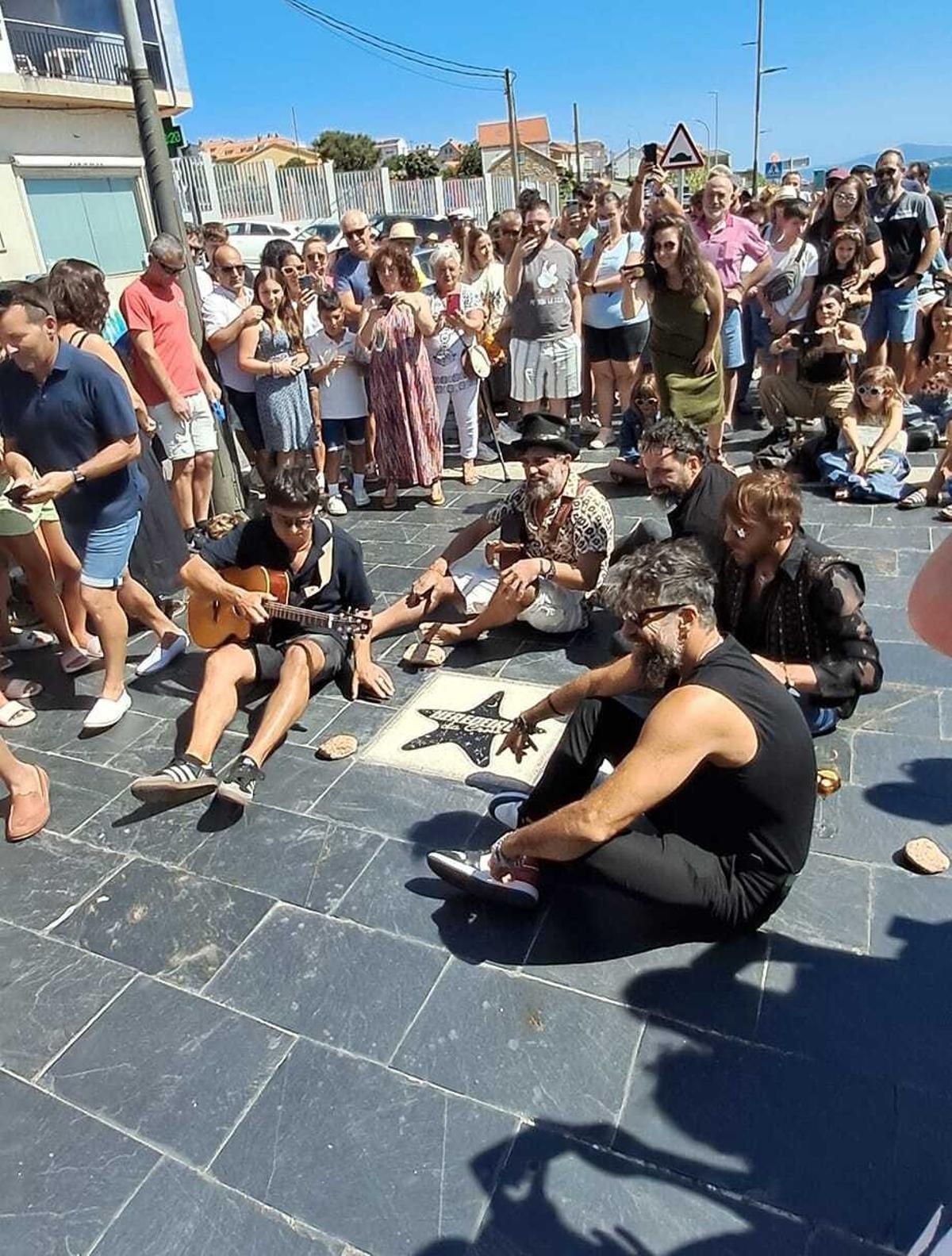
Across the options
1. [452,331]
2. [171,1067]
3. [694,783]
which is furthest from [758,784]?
[452,331]

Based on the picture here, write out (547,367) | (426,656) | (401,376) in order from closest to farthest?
(426,656) → (401,376) → (547,367)

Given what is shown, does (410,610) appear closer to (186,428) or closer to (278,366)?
(186,428)

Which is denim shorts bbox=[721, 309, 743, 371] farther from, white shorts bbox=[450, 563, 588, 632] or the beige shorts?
the beige shorts

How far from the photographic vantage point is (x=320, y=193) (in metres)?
29.2

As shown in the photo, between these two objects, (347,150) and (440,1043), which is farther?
(347,150)

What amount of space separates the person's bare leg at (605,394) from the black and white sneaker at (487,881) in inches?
203

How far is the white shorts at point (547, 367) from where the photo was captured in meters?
6.23

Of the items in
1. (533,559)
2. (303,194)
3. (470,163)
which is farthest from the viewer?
(470,163)

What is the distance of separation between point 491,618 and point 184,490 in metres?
2.45

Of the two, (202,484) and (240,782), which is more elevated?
(202,484)

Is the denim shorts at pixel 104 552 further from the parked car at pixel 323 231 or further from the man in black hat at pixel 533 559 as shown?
the parked car at pixel 323 231

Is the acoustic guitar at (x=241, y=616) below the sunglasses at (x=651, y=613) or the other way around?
below

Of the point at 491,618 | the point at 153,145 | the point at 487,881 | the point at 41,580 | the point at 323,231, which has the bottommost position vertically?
the point at 487,881

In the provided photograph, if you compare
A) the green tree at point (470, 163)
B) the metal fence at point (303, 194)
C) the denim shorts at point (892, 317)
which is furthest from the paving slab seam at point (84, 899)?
the green tree at point (470, 163)
